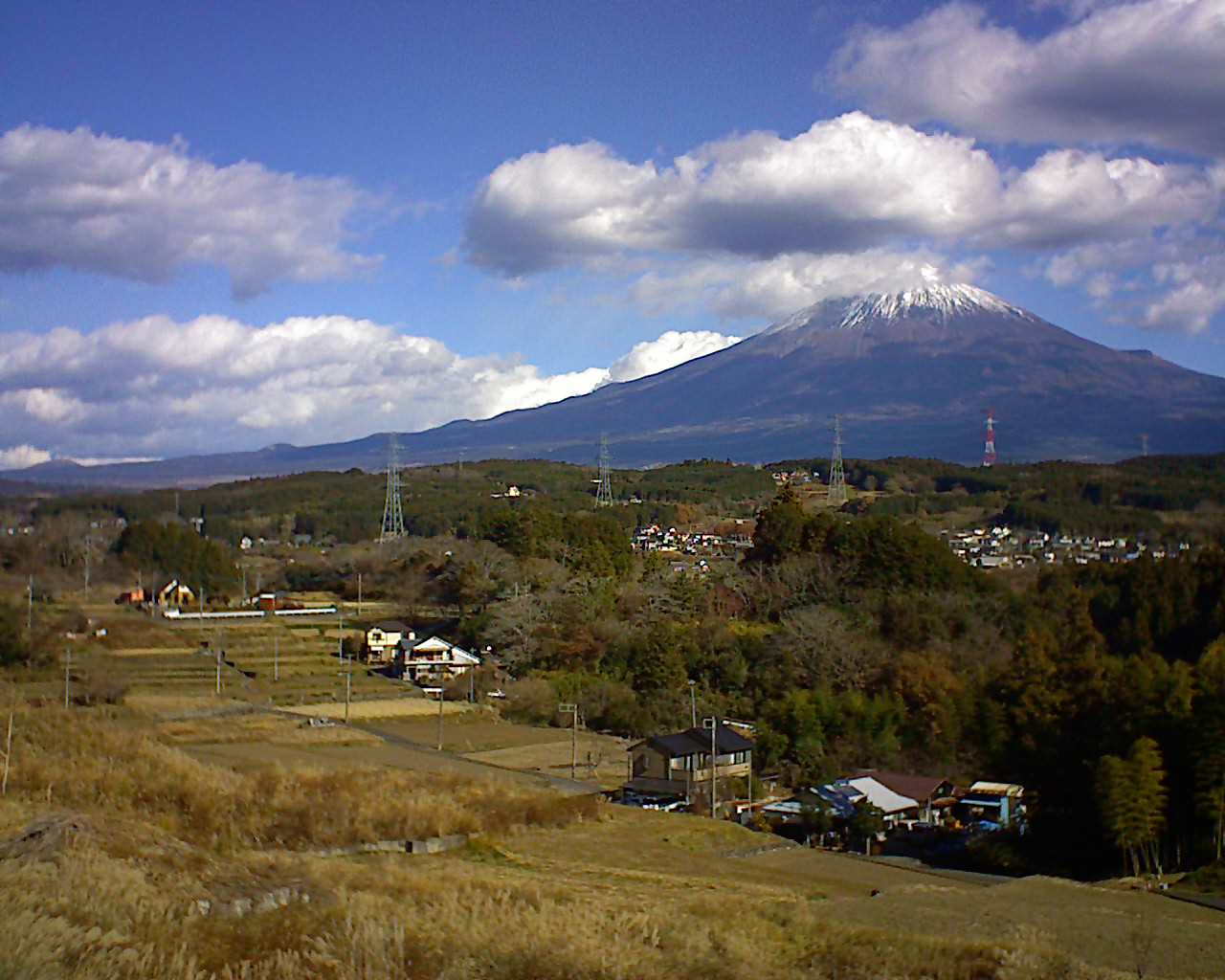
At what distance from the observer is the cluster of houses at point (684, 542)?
37.5 m

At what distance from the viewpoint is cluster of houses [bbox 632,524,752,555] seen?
A: 3747 cm

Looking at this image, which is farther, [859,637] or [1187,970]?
[859,637]

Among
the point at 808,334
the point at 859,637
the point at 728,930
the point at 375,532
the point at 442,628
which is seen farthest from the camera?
the point at 808,334

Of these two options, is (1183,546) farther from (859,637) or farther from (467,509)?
(467,509)

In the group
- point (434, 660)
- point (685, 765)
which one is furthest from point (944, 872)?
point (434, 660)

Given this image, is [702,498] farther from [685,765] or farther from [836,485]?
[685,765]

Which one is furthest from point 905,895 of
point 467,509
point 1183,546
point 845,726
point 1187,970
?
point 467,509

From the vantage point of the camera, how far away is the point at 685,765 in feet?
53.9

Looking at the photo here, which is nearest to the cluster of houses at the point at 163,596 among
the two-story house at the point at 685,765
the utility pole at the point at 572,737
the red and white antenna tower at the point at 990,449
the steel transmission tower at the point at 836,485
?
the utility pole at the point at 572,737

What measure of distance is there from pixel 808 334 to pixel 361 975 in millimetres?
105529

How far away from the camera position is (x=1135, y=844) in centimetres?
1277

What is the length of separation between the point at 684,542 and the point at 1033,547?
10.6 metres

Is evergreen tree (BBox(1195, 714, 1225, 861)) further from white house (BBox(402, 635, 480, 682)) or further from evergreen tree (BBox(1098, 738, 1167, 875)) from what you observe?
white house (BBox(402, 635, 480, 682))

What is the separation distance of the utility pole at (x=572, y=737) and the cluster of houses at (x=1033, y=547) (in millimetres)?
12328
